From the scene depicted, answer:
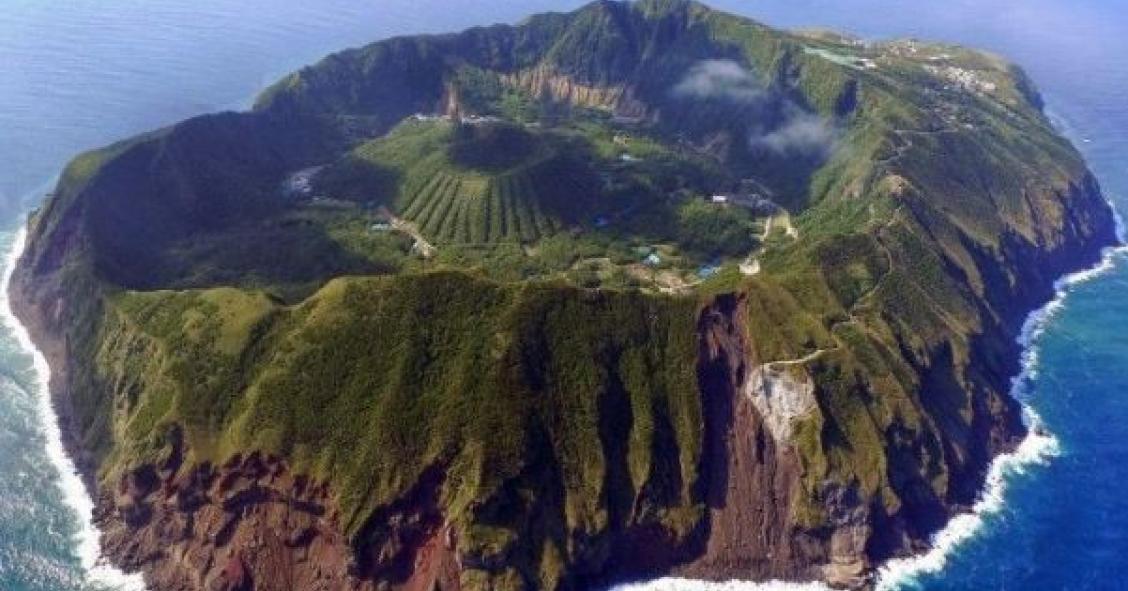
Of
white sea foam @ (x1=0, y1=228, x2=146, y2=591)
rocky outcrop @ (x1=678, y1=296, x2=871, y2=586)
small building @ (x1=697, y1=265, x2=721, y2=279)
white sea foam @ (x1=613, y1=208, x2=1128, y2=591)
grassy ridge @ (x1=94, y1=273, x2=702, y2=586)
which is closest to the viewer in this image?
white sea foam @ (x1=0, y1=228, x2=146, y2=591)

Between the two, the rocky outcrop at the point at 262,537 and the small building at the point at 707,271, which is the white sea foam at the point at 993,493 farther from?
the rocky outcrop at the point at 262,537

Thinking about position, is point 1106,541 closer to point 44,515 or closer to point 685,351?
point 685,351

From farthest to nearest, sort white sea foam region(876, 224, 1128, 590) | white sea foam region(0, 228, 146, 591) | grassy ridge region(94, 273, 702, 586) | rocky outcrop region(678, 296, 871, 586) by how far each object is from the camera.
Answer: rocky outcrop region(678, 296, 871, 586)
white sea foam region(876, 224, 1128, 590)
grassy ridge region(94, 273, 702, 586)
white sea foam region(0, 228, 146, 591)

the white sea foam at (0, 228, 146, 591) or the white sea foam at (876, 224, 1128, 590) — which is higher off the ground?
the white sea foam at (876, 224, 1128, 590)

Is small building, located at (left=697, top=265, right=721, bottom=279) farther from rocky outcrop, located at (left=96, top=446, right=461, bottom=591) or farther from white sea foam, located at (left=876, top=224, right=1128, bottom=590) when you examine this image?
rocky outcrop, located at (left=96, top=446, right=461, bottom=591)

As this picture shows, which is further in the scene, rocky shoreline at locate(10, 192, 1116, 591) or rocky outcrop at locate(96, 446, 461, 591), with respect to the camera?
rocky shoreline at locate(10, 192, 1116, 591)

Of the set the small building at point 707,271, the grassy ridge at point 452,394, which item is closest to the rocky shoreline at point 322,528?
the grassy ridge at point 452,394

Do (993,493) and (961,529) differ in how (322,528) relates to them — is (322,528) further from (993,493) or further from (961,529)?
(993,493)

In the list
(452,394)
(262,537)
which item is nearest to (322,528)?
(262,537)

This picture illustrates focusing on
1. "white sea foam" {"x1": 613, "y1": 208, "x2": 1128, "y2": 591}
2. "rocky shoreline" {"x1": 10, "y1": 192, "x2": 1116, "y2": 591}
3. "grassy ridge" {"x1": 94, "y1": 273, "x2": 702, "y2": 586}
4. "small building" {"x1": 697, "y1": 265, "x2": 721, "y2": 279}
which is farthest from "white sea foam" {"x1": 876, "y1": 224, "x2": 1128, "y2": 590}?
"small building" {"x1": 697, "y1": 265, "x2": 721, "y2": 279}
